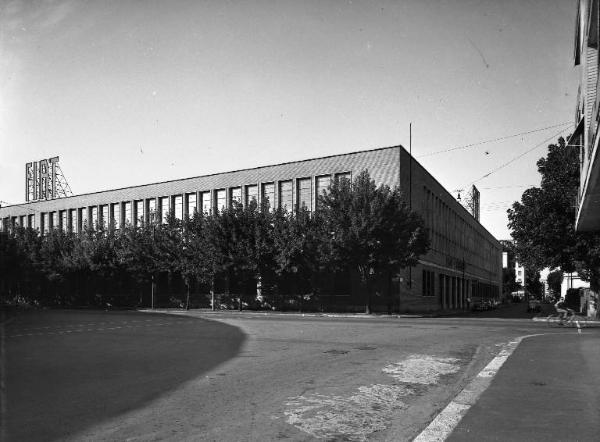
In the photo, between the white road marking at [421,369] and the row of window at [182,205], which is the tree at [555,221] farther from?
the white road marking at [421,369]

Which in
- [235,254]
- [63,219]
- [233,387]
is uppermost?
[63,219]

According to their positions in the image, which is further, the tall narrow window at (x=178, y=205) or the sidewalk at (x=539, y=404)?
the tall narrow window at (x=178, y=205)

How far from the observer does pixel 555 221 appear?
32.4 m

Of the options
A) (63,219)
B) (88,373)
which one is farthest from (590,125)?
(63,219)

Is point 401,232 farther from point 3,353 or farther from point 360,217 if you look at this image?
point 3,353

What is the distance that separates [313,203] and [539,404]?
39053 mm

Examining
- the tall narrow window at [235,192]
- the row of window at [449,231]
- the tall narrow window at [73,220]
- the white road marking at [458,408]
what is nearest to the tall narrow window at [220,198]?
the tall narrow window at [235,192]

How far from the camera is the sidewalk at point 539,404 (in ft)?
18.0

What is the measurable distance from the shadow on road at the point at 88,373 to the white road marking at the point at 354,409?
2.06 metres

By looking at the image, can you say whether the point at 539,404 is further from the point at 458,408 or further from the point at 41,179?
the point at 41,179

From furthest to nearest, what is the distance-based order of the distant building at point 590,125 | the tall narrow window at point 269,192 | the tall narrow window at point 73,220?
the tall narrow window at point 73,220, the tall narrow window at point 269,192, the distant building at point 590,125

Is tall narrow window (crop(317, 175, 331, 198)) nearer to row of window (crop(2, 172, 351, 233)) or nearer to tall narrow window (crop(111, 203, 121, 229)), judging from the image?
row of window (crop(2, 172, 351, 233))

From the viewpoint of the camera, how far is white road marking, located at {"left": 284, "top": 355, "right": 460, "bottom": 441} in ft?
18.6

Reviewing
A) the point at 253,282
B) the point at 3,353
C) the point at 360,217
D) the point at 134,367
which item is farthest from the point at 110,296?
the point at 134,367
